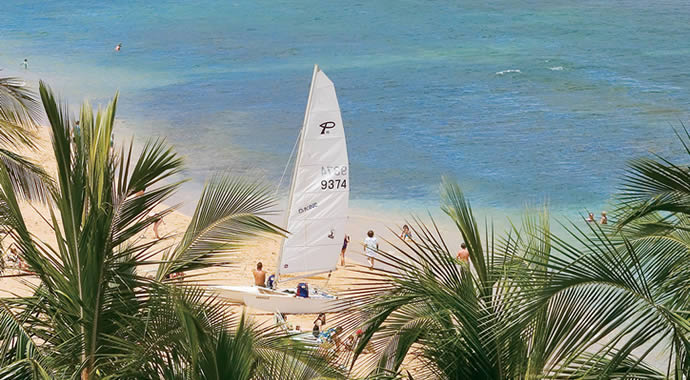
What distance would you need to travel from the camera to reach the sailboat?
18422 millimetres

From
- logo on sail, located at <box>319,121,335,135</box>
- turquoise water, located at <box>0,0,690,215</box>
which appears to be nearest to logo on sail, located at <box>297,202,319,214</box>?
logo on sail, located at <box>319,121,335,135</box>

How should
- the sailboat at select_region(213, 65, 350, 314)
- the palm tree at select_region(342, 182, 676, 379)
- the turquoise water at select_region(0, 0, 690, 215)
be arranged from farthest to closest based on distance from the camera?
the turquoise water at select_region(0, 0, 690, 215), the sailboat at select_region(213, 65, 350, 314), the palm tree at select_region(342, 182, 676, 379)

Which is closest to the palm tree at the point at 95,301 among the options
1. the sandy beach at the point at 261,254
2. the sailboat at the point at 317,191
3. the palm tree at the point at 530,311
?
the palm tree at the point at 530,311

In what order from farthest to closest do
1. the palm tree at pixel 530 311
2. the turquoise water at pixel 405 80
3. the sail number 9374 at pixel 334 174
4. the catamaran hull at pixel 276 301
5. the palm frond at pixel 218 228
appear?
the turquoise water at pixel 405 80, the sail number 9374 at pixel 334 174, the catamaran hull at pixel 276 301, the palm frond at pixel 218 228, the palm tree at pixel 530 311

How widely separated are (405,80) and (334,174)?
27677mm

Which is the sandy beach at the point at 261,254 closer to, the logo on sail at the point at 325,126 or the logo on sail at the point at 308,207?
the logo on sail at the point at 308,207

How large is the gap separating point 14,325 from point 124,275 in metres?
0.80

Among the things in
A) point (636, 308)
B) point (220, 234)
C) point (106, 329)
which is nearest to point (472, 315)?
point (636, 308)

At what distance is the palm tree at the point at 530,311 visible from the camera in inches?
217

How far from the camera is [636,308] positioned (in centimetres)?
575

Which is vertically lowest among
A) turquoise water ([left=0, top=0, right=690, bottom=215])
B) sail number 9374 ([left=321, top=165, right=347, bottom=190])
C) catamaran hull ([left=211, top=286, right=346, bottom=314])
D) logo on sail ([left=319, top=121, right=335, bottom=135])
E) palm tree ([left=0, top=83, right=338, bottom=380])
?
palm tree ([left=0, top=83, right=338, bottom=380])

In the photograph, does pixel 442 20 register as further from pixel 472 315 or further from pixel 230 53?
pixel 472 315

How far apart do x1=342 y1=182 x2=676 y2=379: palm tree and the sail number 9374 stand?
1159cm

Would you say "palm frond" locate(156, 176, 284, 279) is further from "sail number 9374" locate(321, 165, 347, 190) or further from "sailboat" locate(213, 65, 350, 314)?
"sail number 9374" locate(321, 165, 347, 190)
